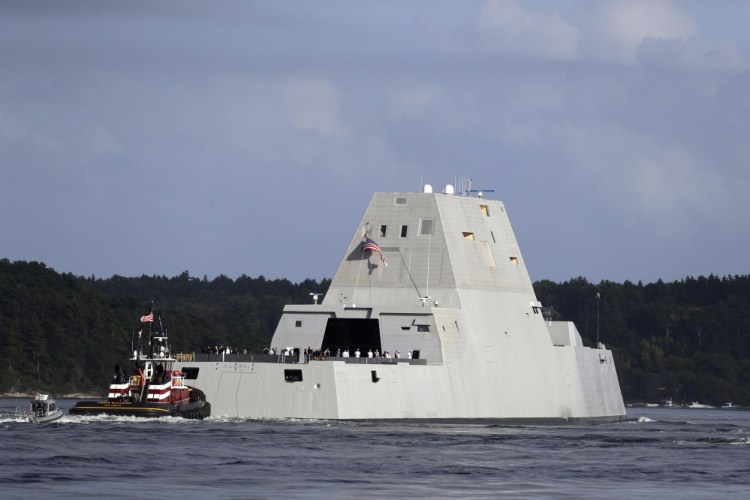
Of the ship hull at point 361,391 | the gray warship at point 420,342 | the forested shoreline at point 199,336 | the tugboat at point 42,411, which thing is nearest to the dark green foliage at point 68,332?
the forested shoreline at point 199,336

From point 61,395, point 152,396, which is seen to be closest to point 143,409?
point 152,396

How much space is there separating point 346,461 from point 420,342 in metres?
19.8

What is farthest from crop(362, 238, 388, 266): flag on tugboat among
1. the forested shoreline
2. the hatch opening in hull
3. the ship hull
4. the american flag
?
the forested shoreline

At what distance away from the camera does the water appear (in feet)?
151

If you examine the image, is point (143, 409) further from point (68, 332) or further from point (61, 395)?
point (68, 332)

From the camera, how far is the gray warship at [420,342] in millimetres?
67688

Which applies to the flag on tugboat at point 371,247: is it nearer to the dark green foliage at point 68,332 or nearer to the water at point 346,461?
the water at point 346,461

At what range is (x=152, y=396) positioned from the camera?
66000 millimetres

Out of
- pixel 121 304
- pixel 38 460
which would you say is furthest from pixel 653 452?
pixel 121 304

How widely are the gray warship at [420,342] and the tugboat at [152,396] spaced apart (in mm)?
973

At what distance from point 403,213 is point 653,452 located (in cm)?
1961

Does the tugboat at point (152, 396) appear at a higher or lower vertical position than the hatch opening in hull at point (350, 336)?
lower

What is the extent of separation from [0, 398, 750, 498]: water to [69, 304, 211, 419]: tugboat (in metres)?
0.53

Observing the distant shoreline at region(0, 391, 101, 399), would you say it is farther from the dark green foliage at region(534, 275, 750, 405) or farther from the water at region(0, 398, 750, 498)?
the water at region(0, 398, 750, 498)
